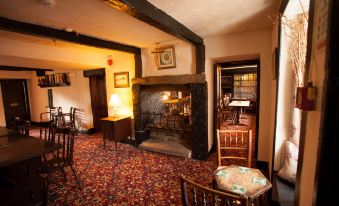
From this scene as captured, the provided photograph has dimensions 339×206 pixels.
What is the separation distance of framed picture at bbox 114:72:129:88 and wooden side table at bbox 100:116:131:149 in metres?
0.79

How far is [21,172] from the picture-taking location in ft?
6.40

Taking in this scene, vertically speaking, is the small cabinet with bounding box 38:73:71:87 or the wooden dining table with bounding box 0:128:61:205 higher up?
the small cabinet with bounding box 38:73:71:87

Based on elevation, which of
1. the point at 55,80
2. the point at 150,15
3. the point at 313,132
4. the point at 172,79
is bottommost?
the point at 313,132

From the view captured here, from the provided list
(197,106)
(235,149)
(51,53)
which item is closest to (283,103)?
(235,149)

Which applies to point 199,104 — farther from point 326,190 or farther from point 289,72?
point 326,190

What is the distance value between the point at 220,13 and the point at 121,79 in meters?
2.77

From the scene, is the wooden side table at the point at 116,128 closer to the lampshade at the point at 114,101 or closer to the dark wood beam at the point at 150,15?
the lampshade at the point at 114,101

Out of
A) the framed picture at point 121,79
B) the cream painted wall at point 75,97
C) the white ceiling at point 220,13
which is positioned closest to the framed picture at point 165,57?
the white ceiling at point 220,13

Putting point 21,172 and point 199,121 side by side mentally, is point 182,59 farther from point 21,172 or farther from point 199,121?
point 21,172

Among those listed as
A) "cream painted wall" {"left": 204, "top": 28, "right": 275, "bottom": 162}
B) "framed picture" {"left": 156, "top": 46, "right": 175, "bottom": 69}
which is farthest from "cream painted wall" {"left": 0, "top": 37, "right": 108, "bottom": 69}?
"cream painted wall" {"left": 204, "top": 28, "right": 275, "bottom": 162}

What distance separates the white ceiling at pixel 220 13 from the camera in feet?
5.82

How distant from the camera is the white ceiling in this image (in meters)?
1.77

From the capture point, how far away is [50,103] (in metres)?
6.04

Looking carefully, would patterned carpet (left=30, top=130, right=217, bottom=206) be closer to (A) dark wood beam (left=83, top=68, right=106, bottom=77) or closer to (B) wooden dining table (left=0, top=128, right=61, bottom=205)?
(B) wooden dining table (left=0, top=128, right=61, bottom=205)
